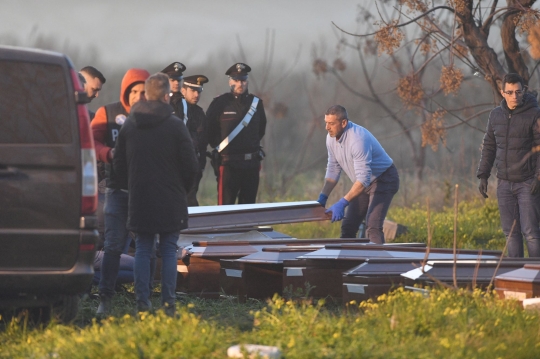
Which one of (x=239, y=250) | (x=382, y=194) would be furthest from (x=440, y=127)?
(x=239, y=250)

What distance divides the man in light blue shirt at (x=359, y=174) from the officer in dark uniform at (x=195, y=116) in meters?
1.81

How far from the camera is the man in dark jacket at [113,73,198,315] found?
7.08 metres

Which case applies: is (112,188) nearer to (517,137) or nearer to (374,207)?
(374,207)

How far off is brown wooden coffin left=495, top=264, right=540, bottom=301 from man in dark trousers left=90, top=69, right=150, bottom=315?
296 centimetres

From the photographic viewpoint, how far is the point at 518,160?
30.5ft

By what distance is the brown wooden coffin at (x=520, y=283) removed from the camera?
264 inches

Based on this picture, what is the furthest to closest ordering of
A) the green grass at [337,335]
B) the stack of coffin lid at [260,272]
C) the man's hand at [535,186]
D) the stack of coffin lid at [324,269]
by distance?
1. the man's hand at [535,186]
2. the stack of coffin lid at [260,272]
3. the stack of coffin lid at [324,269]
4. the green grass at [337,335]

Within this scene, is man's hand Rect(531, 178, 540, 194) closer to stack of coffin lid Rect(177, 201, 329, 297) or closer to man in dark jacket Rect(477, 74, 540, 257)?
man in dark jacket Rect(477, 74, 540, 257)

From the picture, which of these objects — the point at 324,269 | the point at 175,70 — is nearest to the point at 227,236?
the point at 175,70

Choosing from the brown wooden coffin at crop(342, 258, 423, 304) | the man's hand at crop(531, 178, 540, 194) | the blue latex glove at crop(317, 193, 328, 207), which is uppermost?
the man's hand at crop(531, 178, 540, 194)

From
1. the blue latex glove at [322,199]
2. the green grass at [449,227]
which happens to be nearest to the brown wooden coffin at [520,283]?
the blue latex glove at [322,199]

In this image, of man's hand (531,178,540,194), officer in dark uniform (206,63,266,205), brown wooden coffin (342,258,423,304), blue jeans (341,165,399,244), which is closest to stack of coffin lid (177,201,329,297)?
blue jeans (341,165,399,244)

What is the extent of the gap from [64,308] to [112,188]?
4.48 ft

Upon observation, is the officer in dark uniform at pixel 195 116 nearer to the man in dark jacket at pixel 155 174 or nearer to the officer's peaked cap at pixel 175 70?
the officer's peaked cap at pixel 175 70
